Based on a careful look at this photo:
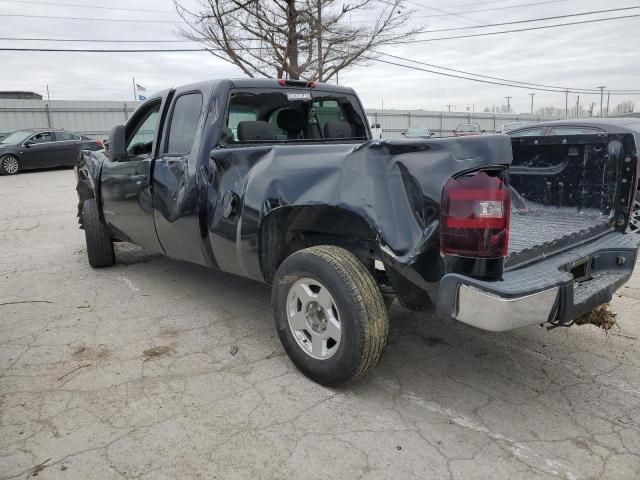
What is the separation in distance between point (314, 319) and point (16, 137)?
17907mm

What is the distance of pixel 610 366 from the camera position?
3.40 m

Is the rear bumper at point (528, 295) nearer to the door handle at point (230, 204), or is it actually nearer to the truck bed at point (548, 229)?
the truck bed at point (548, 229)

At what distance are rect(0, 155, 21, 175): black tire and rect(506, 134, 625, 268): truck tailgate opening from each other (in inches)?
673

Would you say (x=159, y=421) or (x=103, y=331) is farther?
(x=103, y=331)

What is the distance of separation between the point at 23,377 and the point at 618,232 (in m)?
4.03

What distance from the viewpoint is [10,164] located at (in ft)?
54.3

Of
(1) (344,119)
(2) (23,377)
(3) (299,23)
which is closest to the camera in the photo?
(2) (23,377)

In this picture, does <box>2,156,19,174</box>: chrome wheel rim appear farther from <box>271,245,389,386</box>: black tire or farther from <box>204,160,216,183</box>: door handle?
<box>271,245,389,386</box>: black tire

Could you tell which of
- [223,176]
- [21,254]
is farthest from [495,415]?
[21,254]

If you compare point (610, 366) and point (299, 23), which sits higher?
point (299, 23)

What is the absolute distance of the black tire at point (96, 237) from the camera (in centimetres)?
565

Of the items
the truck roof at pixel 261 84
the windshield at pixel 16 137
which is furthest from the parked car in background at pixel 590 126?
the windshield at pixel 16 137

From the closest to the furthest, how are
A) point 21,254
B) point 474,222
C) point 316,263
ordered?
point 474,222 < point 316,263 < point 21,254

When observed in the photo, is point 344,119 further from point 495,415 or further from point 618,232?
point 495,415
